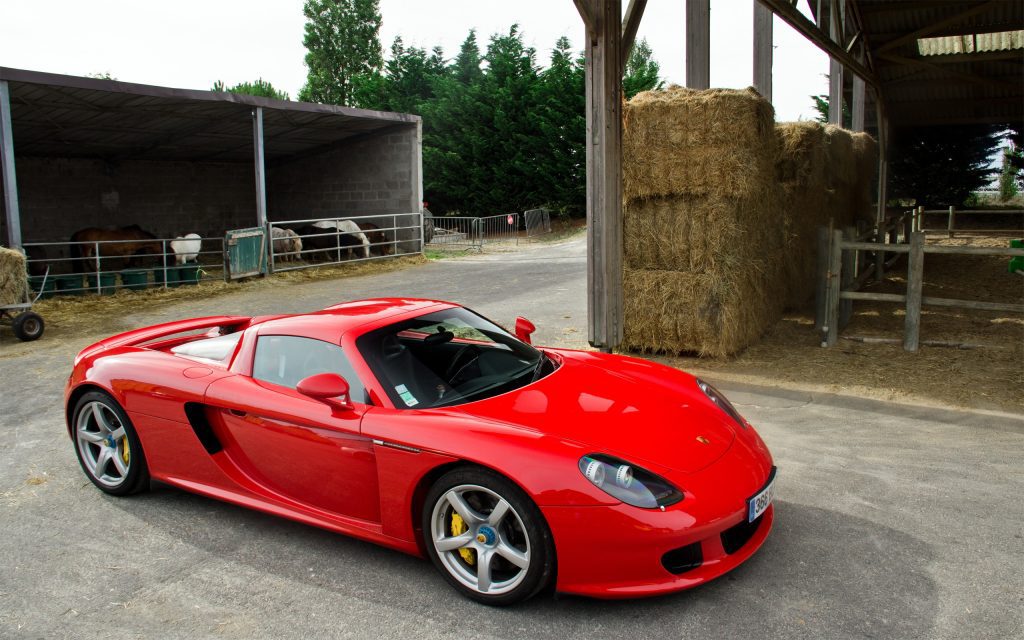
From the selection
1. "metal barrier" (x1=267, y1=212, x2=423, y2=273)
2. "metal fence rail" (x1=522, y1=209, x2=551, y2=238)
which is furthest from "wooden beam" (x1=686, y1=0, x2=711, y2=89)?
"metal fence rail" (x1=522, y1=209, x2=551, y2=238)

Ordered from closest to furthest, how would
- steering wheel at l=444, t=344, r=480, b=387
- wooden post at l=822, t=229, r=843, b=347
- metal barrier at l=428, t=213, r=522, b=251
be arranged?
steering wheel at l=444, t=344, r=480, b=387
wooden post at l=822, t=229, r=843, b=347
metal barrier at l=428, t=213, r=522, b=251

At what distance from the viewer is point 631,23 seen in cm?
822

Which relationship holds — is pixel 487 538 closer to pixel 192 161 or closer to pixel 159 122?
pixel 159 122

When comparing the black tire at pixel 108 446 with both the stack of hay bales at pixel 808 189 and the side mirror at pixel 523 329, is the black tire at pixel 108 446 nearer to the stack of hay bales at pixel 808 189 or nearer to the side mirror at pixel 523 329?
the side mirror at pixel 523 329

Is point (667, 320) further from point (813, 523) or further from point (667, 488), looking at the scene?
point (667, 488)

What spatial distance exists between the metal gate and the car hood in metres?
12.6

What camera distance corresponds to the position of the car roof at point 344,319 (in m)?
4.14

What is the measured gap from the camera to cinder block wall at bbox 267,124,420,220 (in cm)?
2112

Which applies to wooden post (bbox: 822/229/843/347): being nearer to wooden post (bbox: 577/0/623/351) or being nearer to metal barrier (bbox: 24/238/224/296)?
wooden post (bbox: 577/0/623/351)

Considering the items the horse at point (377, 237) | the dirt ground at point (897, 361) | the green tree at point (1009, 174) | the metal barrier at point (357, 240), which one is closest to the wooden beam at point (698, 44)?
the dirt ground at point (897, 361)

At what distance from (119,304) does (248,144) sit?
9190 millimetres

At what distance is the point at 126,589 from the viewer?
143 inches

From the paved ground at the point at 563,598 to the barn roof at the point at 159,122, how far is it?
10692 mm

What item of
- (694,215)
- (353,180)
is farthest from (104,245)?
(694,215)
